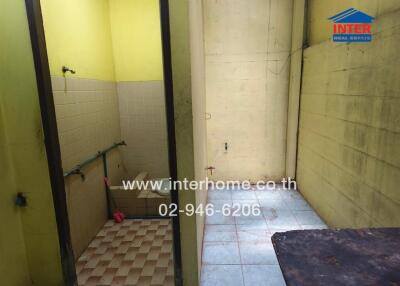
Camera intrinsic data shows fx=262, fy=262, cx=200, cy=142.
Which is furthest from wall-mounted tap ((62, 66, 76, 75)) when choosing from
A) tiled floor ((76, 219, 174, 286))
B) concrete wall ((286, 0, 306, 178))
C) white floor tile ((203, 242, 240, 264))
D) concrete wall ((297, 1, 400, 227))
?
concrete wall ((286, 0, 306, 178))

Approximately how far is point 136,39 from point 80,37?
0.97 m

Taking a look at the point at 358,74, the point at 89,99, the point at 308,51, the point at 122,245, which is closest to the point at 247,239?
the point at 122,245

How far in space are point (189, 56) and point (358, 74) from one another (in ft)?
5.02

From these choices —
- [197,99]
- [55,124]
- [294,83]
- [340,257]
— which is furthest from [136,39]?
[340,257]

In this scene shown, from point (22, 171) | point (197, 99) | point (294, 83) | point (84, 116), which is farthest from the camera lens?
point (294, 83)

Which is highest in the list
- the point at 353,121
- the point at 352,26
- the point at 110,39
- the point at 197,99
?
the point at 110,39

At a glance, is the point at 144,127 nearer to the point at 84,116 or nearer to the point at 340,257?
the point at 84,116

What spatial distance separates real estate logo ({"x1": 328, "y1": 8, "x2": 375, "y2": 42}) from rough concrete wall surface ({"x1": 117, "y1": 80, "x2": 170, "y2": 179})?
2.13m

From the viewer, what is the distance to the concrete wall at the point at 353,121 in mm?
1813

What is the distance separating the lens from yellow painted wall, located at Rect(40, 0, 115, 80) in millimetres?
2189

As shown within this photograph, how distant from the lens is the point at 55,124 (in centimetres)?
179

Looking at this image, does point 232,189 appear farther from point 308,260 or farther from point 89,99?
point 308,260

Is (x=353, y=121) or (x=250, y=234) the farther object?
(x=250, y=234)

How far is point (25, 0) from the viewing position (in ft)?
5.19
